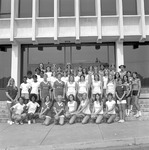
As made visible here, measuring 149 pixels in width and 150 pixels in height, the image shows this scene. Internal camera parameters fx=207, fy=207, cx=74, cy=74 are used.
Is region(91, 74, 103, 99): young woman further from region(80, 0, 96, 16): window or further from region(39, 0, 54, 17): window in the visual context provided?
region(39, 0, 54, 17): window

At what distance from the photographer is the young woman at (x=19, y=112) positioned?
872 cm

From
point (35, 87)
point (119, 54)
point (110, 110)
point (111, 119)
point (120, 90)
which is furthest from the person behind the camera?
point (119, 54)

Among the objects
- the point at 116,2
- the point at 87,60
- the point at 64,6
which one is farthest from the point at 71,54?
the point at 116,2

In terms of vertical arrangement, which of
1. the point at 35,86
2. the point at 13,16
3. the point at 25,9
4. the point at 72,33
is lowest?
the point at 35,86

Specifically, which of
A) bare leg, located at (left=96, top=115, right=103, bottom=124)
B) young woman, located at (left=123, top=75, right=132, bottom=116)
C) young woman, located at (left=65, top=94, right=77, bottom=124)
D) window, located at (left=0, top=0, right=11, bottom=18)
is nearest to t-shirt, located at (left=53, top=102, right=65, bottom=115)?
young woman, located at (left=65, top=94, right=77, bottom=124)

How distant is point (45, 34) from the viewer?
1290 cm

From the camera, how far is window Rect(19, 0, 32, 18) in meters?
13.7

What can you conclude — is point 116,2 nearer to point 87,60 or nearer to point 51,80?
point 87,60

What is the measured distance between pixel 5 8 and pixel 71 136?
10664 millimetres

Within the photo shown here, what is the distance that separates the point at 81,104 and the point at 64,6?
25.3 ft

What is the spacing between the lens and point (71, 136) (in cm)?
658

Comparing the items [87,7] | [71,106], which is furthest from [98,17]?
[71,106]

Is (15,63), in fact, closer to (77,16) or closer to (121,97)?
(77,16)

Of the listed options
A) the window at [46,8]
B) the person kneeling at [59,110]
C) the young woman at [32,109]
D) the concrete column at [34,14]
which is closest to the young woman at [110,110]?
the person kneeling at [59,110]
